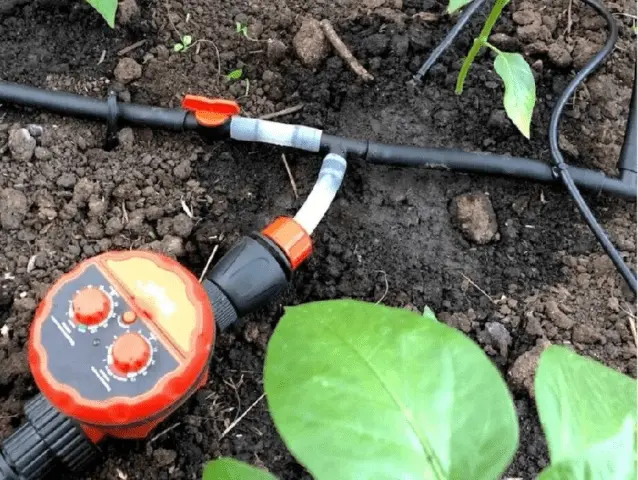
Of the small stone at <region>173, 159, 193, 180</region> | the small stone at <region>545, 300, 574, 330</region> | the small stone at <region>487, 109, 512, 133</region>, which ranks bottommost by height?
the small stone at <region>545, 300, 574, 330</region>

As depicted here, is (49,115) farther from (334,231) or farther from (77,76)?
(334,231)

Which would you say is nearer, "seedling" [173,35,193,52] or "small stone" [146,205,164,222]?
"small stone" [146,205,164,222]

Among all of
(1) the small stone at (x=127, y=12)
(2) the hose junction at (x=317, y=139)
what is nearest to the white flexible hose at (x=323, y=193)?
(2) the hose junction at (x=317, y=139)

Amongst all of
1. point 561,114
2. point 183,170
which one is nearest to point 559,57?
point 561,114

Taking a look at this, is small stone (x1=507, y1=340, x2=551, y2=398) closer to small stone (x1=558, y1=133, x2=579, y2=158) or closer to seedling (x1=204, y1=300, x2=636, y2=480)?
small stone (x1=558, y1=133, x2=579, y2=158)

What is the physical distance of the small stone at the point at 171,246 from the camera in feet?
3.62

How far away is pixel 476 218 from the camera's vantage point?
3.84 ft

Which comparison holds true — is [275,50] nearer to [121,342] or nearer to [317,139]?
[317,139]

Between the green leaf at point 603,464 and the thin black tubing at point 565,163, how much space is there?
67cm

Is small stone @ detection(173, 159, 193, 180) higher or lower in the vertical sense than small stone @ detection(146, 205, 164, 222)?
higher

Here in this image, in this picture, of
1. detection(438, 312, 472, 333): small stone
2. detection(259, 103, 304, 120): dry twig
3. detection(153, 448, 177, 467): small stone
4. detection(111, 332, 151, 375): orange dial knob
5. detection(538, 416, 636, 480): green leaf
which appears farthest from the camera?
detection(259, 103, 304, 120): dry twig

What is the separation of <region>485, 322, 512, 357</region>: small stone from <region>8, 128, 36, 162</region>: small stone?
0.76m

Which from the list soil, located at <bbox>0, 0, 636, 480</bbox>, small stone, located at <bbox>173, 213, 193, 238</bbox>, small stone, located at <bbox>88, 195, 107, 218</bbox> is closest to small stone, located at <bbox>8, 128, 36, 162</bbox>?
soil, located at <bbox>0, 0, 636, 480</bbox>

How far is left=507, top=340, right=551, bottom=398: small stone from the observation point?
1054mm
